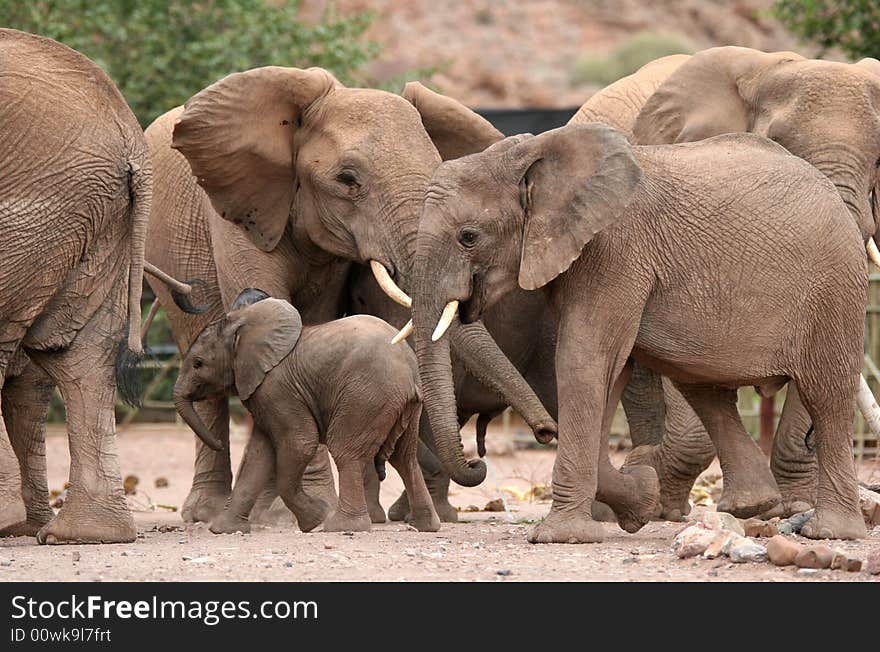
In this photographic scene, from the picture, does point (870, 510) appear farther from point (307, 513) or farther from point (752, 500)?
point (307, 513)

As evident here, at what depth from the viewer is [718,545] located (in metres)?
6.81

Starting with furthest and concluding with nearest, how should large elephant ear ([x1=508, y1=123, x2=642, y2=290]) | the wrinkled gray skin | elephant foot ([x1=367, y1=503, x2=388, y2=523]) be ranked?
1. elephant foot ([x1=367, y1=503, x2=388, y2=523])
2. the wrinkled gray skin
3. large elephant ear ([x1=508, y1=123, x2=642, y2=290])

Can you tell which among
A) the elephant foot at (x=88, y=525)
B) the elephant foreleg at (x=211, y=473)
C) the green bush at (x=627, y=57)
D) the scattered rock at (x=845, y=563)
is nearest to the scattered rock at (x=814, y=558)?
the scattered rock at (x=845, y=563)

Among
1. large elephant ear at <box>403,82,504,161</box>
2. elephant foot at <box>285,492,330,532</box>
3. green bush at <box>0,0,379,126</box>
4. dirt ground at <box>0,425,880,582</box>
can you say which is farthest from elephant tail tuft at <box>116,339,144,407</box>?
green bush at <box>0,0,379,126</box>

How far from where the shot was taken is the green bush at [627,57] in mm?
35969

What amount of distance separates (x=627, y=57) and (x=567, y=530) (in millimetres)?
29844

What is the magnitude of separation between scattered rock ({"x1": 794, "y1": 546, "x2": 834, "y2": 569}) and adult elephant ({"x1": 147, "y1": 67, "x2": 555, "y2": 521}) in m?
1.76

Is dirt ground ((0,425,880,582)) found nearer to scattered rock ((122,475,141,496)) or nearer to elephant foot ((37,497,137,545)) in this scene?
elephant foot ((37,497,137,545))

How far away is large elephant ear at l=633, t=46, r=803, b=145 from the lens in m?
9.28

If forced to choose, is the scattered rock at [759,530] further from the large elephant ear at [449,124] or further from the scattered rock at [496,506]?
the scattered rock at [496,506]

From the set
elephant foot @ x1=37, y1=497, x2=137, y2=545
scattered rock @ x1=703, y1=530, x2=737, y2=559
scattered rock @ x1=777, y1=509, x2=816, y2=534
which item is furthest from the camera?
scattered rock @ x1=777, y1=509, x2=816, y2=534

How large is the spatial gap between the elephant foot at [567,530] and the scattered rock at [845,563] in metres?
1.31

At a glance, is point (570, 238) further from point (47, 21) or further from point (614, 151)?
point (47, 21)
